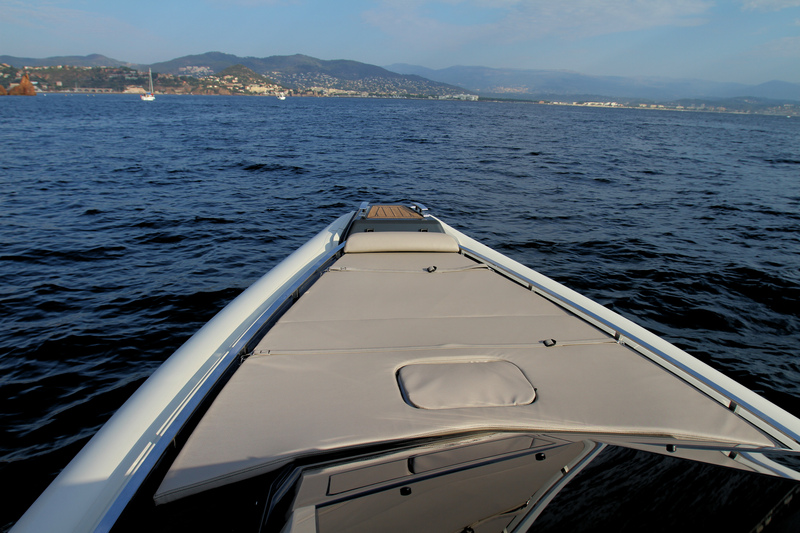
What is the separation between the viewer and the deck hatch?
1.79m

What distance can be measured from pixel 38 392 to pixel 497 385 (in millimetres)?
4334

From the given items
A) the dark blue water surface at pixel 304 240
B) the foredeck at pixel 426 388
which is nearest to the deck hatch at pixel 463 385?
the foredeck at pixel 426 388

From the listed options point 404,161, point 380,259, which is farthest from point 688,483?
point 404,161

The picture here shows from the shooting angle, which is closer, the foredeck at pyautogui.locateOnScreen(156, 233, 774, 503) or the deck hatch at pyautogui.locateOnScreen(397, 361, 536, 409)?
the foredeck at pyautogui.locateOnScreen(156, 233, 774, 503)

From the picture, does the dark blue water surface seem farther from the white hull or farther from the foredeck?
the foredeck

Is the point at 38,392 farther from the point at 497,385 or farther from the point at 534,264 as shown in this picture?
the point at 534,264

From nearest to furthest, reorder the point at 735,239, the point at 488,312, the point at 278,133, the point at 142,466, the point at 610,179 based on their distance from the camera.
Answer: the point at 142,466 < the point at 488,312 < the point at 735,239 < the point at 610,179 < the point at 278,133

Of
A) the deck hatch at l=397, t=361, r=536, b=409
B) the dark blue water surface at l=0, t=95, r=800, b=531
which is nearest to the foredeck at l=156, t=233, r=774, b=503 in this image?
the deck hatch at l=397, t=361, r=536, b=409

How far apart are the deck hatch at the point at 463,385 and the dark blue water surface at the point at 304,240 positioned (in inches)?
21.6

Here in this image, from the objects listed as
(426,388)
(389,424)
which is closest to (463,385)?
(426,388)

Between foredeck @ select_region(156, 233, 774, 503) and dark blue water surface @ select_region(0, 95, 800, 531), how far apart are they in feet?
1.49

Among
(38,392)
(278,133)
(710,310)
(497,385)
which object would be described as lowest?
(38,392)

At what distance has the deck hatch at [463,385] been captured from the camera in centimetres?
179

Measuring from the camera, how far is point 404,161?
1769cm
